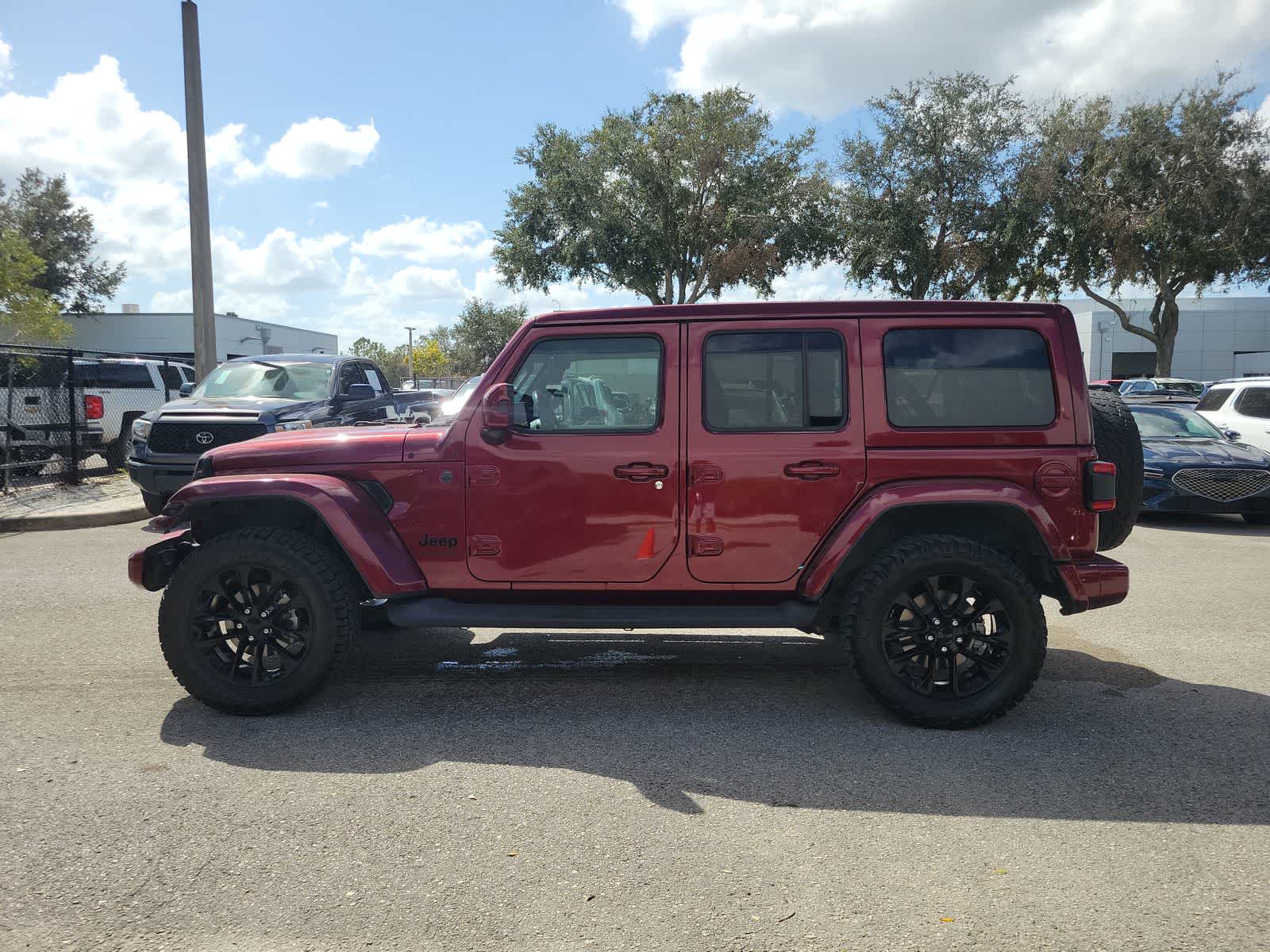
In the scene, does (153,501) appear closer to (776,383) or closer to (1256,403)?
(776,383)

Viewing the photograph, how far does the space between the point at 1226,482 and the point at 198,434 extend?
446 inches

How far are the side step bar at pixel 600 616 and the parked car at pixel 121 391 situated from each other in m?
12.0

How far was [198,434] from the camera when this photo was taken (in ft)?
34.0

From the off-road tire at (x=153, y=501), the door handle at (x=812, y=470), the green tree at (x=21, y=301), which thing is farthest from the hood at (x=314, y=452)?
the green tree at (x=21, y=301)

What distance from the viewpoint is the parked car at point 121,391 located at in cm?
1495

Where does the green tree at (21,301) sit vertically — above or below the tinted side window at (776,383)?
above

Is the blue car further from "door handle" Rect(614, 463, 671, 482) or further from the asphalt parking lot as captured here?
"door handle" Rect(614, 463, 671, 482)

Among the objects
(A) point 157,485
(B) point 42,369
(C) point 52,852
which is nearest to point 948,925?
(C) point 52,852

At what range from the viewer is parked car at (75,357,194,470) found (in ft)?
49.0

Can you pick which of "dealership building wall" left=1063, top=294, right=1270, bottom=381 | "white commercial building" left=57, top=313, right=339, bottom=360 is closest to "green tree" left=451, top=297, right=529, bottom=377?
"white commercial building" left=57, top=313, right=339, bottom=360

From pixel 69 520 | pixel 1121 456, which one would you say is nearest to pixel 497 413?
pixel 1121 456

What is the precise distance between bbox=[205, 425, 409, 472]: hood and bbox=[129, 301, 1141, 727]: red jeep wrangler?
14 millimetres

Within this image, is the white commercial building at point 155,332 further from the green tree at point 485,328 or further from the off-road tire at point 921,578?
the off-road tire at point 921,578

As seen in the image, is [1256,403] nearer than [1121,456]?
No
